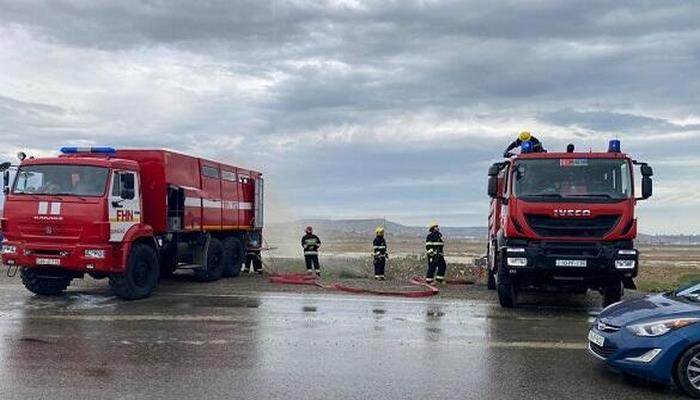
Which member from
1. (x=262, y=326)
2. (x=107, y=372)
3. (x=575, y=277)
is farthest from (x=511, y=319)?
(x=107, y=372)

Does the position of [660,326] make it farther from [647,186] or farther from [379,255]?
[379,255]

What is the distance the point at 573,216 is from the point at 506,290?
6.53 ft

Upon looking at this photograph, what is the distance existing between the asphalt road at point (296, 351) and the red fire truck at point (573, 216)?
0.94 m

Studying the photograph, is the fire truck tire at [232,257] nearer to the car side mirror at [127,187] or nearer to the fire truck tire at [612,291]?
the car side mirror at [127,187]

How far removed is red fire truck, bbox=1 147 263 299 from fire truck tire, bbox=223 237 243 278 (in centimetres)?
213

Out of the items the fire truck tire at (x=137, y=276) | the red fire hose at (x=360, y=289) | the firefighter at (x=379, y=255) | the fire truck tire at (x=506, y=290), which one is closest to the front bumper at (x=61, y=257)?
the fire truck tire at (x=137, y=276)

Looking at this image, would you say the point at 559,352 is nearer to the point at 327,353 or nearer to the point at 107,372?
the point at 327,353

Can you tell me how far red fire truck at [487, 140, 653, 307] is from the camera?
12.5 metres

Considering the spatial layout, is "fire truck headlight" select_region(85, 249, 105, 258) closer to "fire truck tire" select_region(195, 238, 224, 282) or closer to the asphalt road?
the asphalt road

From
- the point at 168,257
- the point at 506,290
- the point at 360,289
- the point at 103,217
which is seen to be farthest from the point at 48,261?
the point at 506,290

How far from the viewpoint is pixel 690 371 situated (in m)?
7.17

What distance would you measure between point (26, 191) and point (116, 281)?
7.78ft

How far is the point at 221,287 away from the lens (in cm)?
1747

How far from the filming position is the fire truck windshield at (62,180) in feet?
44.7
